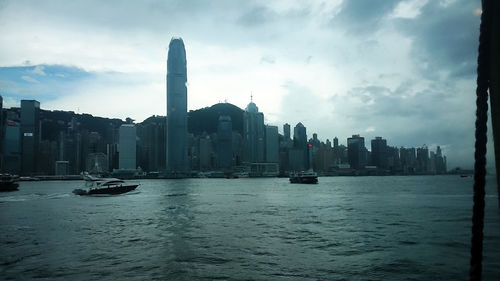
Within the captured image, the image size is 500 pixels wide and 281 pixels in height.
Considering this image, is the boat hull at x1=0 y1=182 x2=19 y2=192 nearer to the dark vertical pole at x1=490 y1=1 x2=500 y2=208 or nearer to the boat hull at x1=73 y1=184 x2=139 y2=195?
the boat hull at x1=73 y1=184 x2=139 y2=195

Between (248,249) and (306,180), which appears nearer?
(248,249)

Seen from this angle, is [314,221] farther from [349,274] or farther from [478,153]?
A: [478,153]

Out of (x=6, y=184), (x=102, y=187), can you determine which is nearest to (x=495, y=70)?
(x=102, y=187)

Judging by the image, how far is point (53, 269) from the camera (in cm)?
1944

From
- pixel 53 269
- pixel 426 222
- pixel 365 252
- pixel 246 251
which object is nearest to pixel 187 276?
pixel 246 251

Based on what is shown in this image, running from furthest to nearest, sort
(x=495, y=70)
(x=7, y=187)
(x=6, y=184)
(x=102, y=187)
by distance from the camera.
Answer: (x=7, y=187)
(x=6, y=184)
(x=102, y=187)
(x=495, y=70)

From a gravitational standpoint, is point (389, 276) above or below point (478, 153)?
below

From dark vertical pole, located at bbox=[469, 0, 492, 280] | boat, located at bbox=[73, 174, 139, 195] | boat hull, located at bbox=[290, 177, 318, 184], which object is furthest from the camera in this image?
boat hull, located at bbox=[290, 177, 318, 184]

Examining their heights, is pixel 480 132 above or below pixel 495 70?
below

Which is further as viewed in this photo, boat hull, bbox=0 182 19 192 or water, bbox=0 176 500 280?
boat hull, bbox=0 182 19 192

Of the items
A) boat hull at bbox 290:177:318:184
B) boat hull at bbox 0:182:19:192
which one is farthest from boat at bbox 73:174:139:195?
boat hull at bbox 290:177:318:184

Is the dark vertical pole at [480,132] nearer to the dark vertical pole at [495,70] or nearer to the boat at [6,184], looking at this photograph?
the dark vertical pole at [495,70]

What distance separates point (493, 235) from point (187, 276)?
78.5ft

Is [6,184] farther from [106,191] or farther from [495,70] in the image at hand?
[495,70]
